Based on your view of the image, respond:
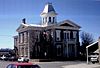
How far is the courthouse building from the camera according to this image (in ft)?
226

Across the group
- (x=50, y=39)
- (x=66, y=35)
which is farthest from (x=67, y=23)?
(x=50, y=39)

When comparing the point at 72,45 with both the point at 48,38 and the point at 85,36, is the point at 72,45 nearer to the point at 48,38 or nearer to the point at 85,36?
the point at 48,38

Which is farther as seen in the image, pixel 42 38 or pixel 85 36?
pixel 85 36

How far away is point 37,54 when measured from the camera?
69.1 meters

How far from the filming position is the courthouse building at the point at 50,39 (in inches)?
2714

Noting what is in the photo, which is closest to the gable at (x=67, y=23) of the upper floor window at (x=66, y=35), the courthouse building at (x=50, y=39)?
the courthouse building at (x=50, y=39)

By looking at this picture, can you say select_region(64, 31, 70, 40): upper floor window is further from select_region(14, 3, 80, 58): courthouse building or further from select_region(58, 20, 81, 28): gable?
select_region(58, 20, 81, 28): gable

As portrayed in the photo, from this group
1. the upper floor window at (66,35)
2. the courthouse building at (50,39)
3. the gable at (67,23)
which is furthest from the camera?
the upper floor window at (66,35)

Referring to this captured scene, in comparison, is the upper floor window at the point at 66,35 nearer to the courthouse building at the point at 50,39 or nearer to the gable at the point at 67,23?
the courthouse building at the point at 50,39

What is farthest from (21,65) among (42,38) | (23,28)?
(23,28)

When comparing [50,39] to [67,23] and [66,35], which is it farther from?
[67,23]

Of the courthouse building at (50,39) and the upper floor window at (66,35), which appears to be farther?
the upper floor window at (66,35)

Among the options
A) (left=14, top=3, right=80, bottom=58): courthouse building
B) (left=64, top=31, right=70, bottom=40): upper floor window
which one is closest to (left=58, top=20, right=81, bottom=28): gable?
(left=14, top=3, right=80, bottom=58): courthouse building

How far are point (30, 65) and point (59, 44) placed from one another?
55.3 meters
